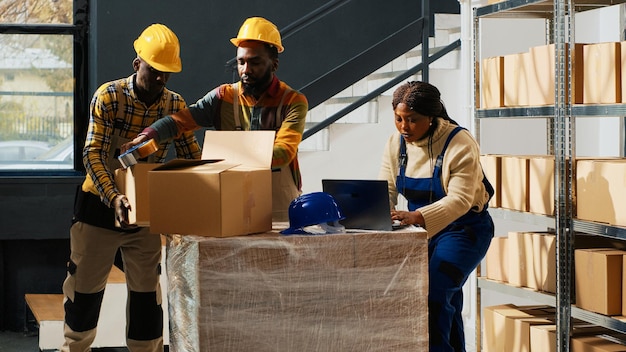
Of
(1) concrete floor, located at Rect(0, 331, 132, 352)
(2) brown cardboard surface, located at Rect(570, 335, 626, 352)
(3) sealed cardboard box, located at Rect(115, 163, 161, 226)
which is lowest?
(1) concrete floor, located at Rect(0, 331, 132, 352)

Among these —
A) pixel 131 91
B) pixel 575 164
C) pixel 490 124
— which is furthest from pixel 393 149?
pixel 490 124

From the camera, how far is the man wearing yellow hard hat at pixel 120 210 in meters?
3.88

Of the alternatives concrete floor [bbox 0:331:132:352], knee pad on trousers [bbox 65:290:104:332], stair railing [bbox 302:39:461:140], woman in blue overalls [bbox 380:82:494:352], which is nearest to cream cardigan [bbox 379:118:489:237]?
woman in blue overalls [bbox 380:82:494:352]

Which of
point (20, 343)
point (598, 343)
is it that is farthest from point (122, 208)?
point (20, 343)

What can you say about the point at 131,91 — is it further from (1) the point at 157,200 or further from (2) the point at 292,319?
(2) the point at 292,319

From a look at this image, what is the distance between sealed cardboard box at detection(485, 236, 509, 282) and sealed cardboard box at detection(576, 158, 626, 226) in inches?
23.1

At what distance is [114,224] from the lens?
397cm

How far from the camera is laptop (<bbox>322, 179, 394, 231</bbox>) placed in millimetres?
3029

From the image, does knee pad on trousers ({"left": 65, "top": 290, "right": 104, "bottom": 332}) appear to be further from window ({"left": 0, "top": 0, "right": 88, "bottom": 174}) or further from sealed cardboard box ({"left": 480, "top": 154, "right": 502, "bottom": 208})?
window ({"left": 0, "top": 0, "right": 88, "bottom": 174})

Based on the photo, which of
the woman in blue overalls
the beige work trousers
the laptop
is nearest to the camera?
the laptop

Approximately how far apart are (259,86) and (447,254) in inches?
38.4

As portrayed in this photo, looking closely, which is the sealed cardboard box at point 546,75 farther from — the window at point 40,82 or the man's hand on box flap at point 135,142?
the window at point 40,82

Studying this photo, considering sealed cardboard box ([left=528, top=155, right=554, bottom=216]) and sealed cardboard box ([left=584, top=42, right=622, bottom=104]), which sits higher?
sealed cardboard box ([left=584, top=42, right=622, bottom=104])

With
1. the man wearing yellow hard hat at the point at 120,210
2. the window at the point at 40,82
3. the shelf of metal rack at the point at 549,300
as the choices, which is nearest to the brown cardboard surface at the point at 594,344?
the shelf of metal rack at the point at 549,300
